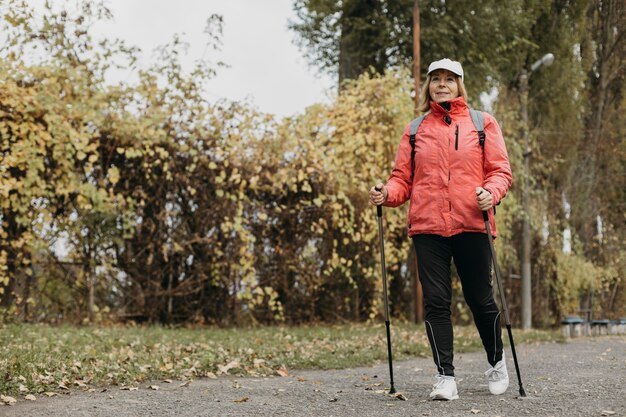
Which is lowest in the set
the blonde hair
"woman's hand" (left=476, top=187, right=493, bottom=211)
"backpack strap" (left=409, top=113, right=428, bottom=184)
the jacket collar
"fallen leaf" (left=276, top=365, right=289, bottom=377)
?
"fallen leaf" (left=276, top=365, right=289, bottom=377)

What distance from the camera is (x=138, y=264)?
11375 millimetres

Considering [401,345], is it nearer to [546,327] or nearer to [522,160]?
[522,160]

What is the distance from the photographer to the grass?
19.1ft

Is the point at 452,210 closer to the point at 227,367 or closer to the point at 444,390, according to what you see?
the point at 444,390

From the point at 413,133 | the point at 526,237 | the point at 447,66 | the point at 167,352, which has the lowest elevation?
the point at 167,352

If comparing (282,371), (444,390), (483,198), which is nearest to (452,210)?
(483,198)

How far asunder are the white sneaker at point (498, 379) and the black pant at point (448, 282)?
0.05 m

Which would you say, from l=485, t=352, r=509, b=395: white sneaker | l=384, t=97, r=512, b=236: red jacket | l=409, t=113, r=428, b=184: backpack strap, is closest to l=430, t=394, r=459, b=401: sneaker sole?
l=485, t=352, r=509, b=395: white sneaker

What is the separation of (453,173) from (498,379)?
4.67 feet

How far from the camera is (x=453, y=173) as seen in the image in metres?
5.05

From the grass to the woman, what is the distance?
2.20 meters

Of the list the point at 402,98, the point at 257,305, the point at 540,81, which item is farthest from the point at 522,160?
the point at 257,305

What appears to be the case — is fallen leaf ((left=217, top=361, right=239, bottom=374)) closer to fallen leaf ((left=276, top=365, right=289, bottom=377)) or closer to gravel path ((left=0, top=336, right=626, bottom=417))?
gravel path ((left=0, top=336, right=626, bottom=417))

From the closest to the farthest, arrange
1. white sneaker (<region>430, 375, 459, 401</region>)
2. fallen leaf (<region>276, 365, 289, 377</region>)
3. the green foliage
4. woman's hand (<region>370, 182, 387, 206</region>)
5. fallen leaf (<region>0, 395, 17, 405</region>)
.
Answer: fallen leaf (<region>0, 395, 17, 405</region>)
white sneaker (<region>430, 375, 459, 401</region>)
woman's hand (<region>370, 182, 387, 206</region>)
fallen leaf (<region>276, 365, 289, 377</region>)
the green foliage
